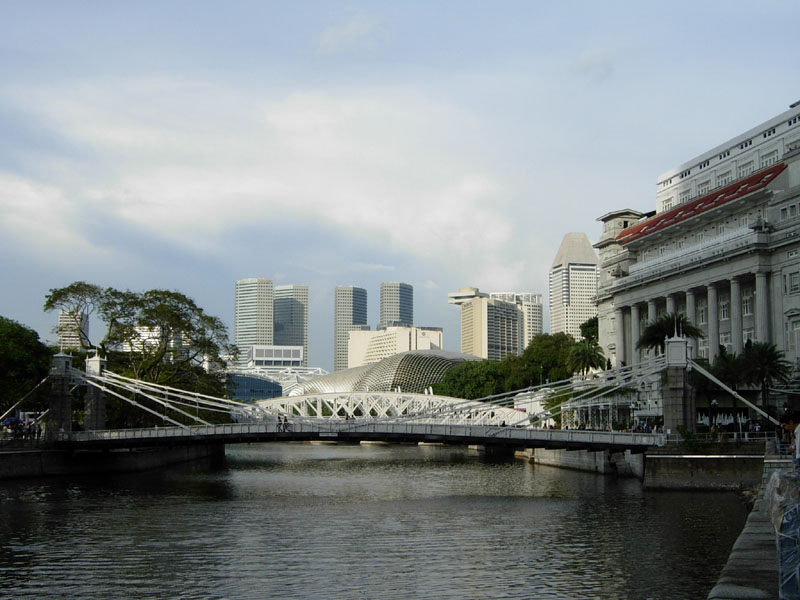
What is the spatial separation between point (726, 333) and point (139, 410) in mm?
57060

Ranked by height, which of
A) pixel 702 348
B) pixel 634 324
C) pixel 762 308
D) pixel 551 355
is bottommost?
pixel 702 348

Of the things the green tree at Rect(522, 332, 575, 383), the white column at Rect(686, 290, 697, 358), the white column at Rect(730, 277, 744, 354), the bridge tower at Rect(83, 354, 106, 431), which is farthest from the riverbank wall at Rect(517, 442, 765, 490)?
the green tree at Rect(522, 332, 575, 383)

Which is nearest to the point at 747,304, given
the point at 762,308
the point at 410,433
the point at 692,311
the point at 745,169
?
the point at 762,308

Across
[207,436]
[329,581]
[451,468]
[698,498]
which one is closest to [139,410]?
[207,436]

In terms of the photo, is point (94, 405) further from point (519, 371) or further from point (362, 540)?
point (519, 371)

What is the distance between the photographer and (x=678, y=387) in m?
67.4

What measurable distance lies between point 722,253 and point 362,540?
2312 inches

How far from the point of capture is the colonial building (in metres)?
85.7

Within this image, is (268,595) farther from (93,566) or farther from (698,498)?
(698,498)

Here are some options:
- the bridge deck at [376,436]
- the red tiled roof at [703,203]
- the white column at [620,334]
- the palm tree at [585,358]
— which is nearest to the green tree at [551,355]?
the white column at [620,334]

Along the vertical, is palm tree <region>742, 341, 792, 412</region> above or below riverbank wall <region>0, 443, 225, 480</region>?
above

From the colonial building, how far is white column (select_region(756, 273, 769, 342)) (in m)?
0.09

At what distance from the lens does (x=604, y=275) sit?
127m

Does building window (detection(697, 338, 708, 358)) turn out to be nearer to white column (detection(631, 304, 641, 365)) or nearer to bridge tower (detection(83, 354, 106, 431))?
white column (detection(631, 304, 641, 365))
